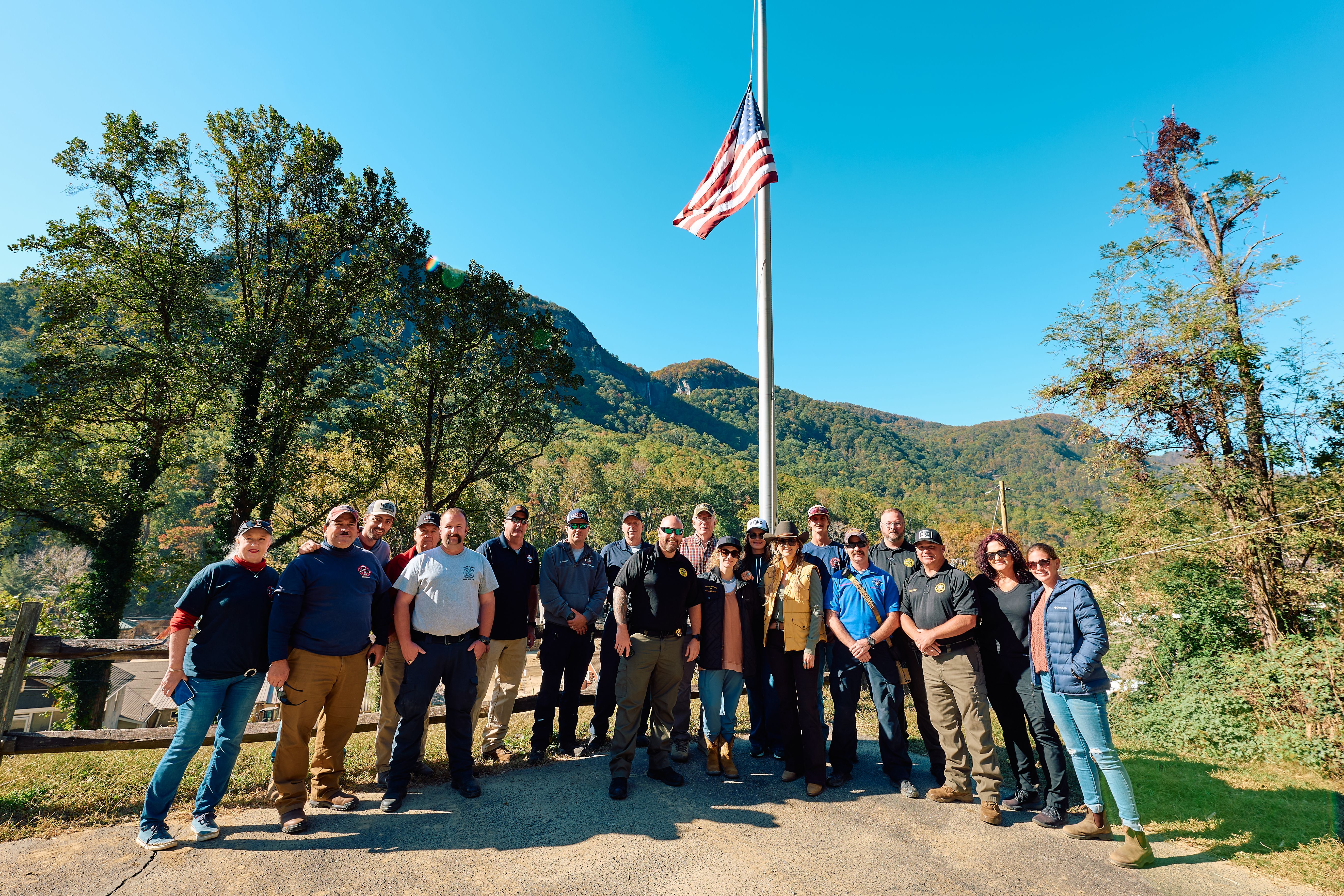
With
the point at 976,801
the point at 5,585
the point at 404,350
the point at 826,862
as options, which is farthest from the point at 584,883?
the point at 5,585

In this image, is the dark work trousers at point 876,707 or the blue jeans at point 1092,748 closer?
the blue jeans at point 1092,748

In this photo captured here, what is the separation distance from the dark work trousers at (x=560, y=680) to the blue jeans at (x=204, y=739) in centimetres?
217

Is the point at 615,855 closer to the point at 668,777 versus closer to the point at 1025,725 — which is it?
the point at 668,777

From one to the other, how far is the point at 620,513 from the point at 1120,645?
174 ft

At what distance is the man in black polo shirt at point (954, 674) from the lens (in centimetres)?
431

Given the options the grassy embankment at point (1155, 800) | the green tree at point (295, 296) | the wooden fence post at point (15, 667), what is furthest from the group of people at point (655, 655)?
the green tree at point (295, 296)

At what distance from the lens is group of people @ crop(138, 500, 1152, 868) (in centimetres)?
376

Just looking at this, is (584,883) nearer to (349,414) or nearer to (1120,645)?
(1120,645)

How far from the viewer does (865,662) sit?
477cm

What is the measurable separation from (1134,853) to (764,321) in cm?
634

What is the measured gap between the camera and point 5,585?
4400 centimetres

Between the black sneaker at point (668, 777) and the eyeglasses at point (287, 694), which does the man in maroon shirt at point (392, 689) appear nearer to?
the eyeglasses at point (287, 694)

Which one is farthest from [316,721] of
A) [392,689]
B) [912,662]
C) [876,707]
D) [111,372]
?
[111,372]

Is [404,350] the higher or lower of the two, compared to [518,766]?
higher
